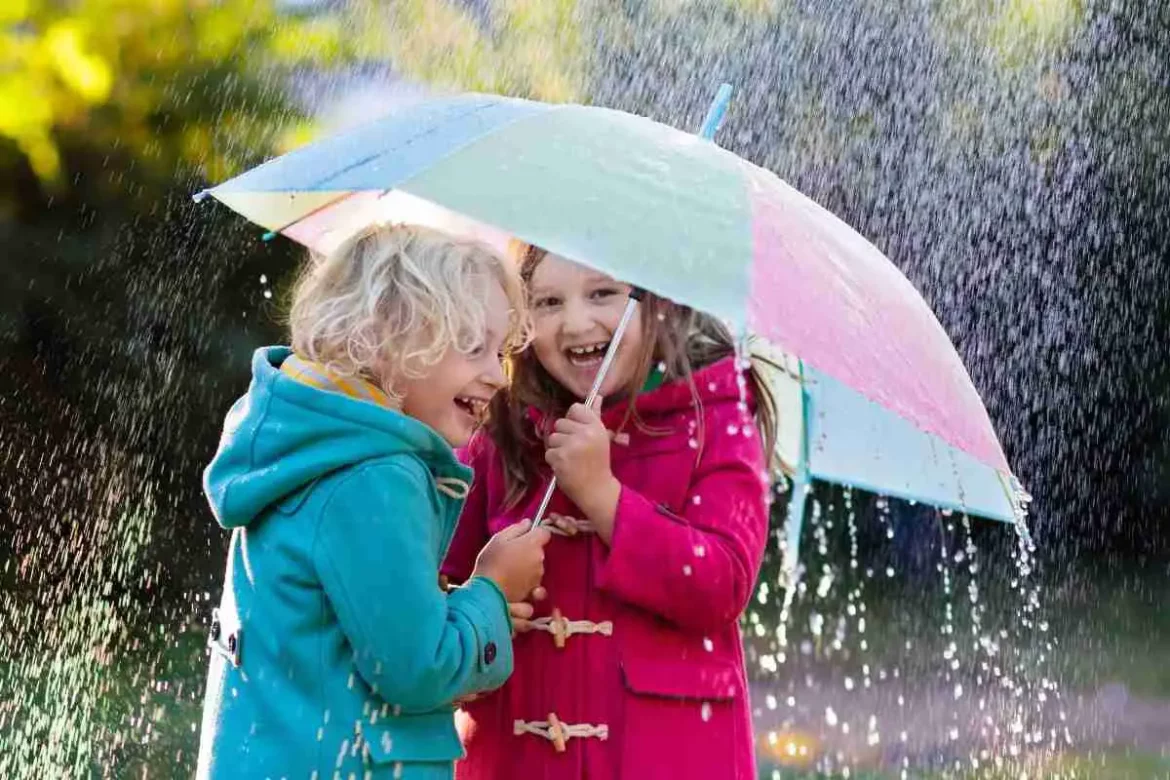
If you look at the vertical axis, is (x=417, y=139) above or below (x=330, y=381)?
above

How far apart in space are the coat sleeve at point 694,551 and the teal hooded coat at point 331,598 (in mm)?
370

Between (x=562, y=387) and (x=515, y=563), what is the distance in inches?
17.2

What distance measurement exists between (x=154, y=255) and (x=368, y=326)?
13.6 feet

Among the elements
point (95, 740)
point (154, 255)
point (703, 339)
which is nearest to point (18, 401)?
point (154, 255)

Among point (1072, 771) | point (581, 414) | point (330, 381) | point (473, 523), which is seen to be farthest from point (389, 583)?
point (1072, 771)

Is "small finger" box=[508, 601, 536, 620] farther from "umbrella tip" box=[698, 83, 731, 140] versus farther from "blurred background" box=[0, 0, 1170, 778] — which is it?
"blurred background" box=[0, 0, 1170, 778]

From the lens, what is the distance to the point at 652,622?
9.18 feet

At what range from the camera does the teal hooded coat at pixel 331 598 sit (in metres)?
2.33

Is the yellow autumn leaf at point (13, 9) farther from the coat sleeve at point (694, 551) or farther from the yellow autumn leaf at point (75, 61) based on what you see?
the coat sleeve at point (694, 551)

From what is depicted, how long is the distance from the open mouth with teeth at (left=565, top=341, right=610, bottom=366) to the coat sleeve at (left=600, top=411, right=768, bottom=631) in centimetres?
24

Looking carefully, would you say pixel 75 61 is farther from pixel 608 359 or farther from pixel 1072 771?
pixel 1072 771

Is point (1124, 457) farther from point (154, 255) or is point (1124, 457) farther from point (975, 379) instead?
point (154, 255)

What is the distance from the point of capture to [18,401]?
262 inches

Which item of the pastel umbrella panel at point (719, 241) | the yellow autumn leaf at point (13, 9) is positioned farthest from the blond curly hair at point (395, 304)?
the yellow autumn leaf at point (13, 9)
